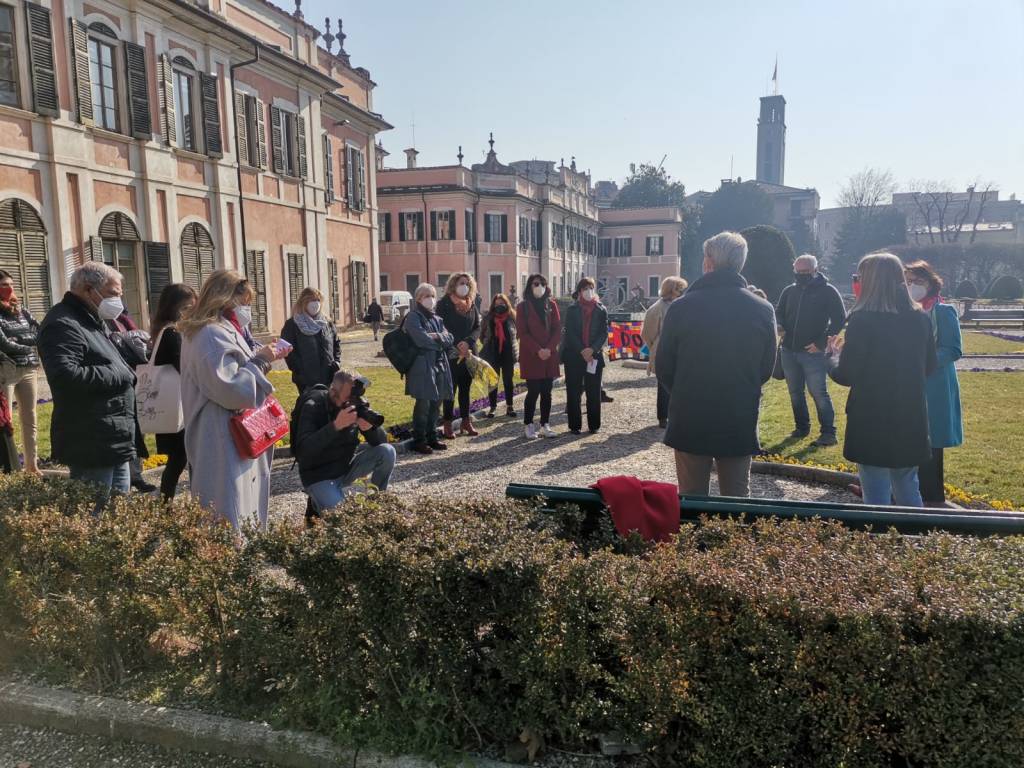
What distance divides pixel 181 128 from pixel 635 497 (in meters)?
20.0

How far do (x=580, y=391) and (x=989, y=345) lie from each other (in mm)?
18844

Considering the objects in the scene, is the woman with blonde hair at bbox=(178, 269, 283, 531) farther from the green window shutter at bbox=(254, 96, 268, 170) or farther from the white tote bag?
the green window shutter at bbox=(254, 96, 268, 170)

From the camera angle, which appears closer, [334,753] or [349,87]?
[334,753]

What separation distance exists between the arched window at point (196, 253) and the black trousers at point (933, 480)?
1810 cm

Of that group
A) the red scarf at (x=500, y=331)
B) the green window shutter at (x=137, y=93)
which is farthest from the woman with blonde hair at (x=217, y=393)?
the green window shutter at (x=137, y=93)

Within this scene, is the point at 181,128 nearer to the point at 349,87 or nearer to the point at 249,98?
the point at 249,98

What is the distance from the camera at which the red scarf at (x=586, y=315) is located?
876 cm

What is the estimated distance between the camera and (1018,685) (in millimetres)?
2104

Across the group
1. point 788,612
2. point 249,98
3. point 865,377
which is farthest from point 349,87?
point 788,612

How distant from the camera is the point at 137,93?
17266 millimetres

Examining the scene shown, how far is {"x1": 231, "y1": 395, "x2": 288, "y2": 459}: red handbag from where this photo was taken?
3949mm

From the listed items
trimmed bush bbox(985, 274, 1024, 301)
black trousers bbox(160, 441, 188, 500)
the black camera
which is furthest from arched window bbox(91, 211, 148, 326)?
trimmed bush bbox(985, 274, 1024, 301)

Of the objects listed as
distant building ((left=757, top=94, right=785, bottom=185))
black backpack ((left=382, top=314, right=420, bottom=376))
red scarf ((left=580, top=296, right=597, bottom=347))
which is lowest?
black backpack ((left=382, top=314, right=420, bottom=376))

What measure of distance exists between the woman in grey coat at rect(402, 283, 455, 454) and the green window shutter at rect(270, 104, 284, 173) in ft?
57.3
